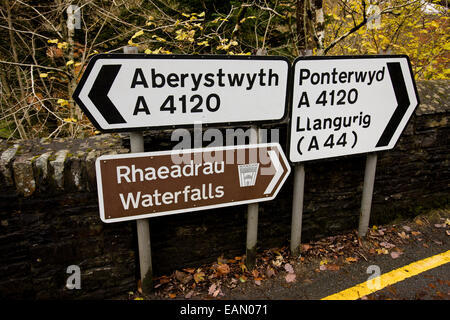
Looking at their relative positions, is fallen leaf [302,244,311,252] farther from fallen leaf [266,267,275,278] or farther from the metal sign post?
A: the metal sign post

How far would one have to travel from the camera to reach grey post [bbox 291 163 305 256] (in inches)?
114

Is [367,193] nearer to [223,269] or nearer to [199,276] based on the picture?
[223,269]

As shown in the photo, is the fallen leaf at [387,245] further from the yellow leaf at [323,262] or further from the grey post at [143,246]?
the grey post at [143,246]

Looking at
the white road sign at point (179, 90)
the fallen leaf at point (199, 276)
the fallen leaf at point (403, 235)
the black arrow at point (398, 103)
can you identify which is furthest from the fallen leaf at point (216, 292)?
the fallen leaf at point (403, 235)

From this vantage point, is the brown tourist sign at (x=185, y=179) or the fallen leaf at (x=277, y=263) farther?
the fallen leaf at (x=277, y=263)

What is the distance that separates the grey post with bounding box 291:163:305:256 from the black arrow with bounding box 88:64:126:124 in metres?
1.74

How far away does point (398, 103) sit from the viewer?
3025 millimetres

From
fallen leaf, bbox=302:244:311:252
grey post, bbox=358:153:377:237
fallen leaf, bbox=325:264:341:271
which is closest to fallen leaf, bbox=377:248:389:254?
grey post, bbox=358:153:377:237

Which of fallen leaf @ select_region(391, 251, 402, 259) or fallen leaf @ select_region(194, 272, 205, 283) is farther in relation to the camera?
fallen leaf @ select_region(391, 251, 402, 259)

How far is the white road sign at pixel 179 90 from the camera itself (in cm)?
202

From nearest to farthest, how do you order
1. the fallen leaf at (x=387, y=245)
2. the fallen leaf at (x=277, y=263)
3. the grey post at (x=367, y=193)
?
A: the fallen leaf at (x=277, y=263) → the grey post at (x=367, y=193) → the fallen leaf at (x=387, y=245)

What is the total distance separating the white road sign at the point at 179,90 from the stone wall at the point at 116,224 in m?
0.36

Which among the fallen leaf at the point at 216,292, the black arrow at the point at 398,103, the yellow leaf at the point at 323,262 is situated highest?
the black arrow at the point at 398,103

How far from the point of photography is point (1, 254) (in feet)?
7.12
